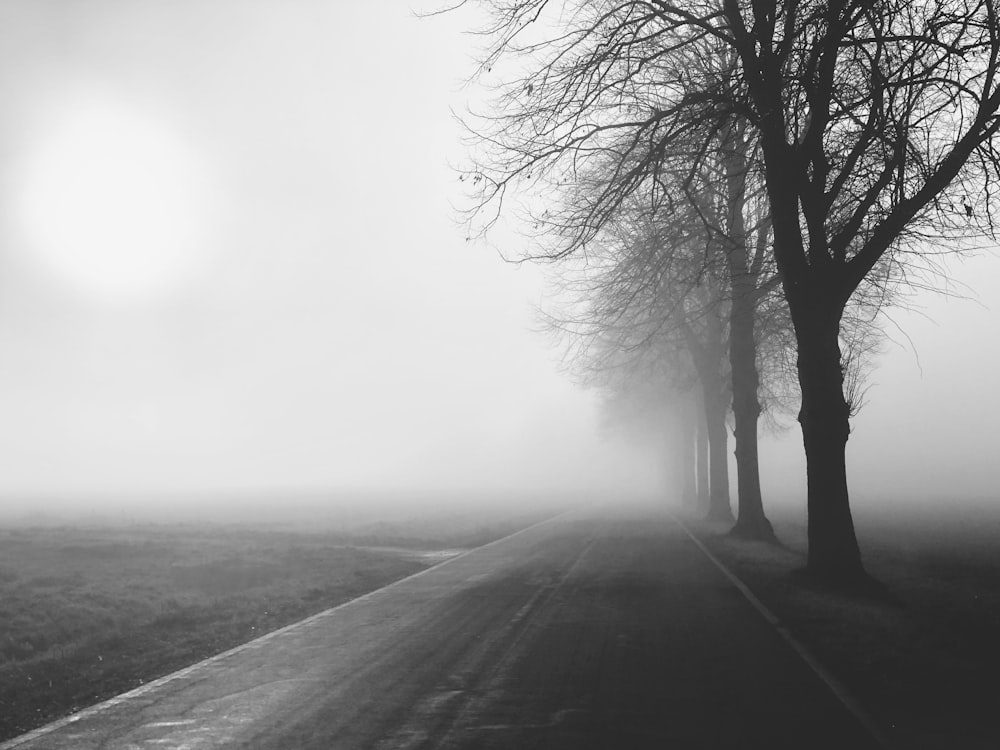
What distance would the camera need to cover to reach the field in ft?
28.0

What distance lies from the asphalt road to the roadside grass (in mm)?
469

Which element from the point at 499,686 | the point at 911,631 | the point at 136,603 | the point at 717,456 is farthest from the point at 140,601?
the point at 717,456

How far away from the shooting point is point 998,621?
9891mm

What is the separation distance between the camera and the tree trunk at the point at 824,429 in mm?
13555

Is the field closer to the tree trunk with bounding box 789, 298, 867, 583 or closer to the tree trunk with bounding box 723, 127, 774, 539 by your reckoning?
the tree trunk with bounding box 789, 298, 867, 583

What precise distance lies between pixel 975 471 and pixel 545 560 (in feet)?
387

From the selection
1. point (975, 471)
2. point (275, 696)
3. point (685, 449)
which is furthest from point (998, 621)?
point (975, 471)

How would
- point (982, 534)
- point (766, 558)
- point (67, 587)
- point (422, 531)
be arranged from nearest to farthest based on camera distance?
point (67, 587) → point (766, 558) → point (982, 534) → point (422, 531)

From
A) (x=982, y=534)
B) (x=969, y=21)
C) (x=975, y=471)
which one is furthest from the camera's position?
(x=975, y=471)

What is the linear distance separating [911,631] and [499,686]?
202 inches

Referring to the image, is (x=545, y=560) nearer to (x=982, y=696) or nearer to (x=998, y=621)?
(x=998, y=621)

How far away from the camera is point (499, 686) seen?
709 cm

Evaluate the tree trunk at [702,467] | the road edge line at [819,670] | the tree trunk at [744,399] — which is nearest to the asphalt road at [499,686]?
the road edge line at [819,670]

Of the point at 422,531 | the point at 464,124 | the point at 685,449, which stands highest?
the point at 464,124
